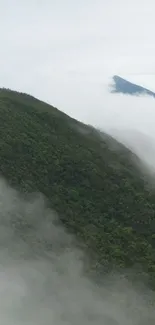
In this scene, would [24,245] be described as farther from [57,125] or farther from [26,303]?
[57,125]

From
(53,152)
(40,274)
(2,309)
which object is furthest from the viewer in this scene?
(53,152)

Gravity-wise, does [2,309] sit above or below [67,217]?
below

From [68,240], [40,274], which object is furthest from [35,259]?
[68,240]

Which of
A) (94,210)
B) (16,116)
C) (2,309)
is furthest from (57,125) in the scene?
(2,309)

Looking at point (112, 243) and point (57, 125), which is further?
point (57, 125)

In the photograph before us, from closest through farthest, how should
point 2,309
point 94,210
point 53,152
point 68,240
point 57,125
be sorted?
point 2,309 → point 68,240 → point 94,210 → point 53,152 → point 57,125

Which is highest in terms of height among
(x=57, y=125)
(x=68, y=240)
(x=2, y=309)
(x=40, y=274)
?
(x=57, y=125)

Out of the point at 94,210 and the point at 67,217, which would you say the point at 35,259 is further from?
the point at 94,210
